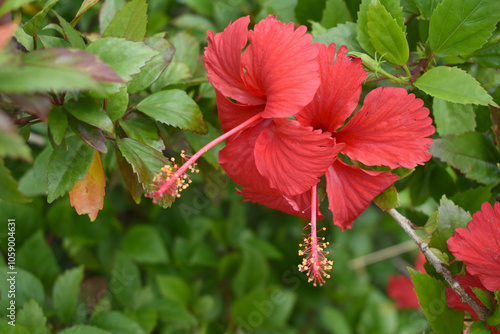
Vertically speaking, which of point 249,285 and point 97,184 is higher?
point 97,184

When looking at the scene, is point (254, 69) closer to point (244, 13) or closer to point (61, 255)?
point (244, 13)

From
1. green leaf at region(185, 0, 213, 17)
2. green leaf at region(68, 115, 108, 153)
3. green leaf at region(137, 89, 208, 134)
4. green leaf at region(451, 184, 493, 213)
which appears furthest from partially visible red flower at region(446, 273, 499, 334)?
green leaf at region(185, 0, 213, 17)

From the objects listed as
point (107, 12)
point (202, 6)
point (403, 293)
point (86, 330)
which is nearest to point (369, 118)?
point (107, 12)

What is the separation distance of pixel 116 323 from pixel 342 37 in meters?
0.76

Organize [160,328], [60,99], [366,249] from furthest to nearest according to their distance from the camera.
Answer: [366,249]
[160,328]
[60,99]

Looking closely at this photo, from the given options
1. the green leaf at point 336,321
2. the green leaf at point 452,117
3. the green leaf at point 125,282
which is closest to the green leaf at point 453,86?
the green leaf at point 452,117

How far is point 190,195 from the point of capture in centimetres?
135

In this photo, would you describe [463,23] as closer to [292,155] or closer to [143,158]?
[292,155]

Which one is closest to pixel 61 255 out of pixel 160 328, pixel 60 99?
pixel 160 328

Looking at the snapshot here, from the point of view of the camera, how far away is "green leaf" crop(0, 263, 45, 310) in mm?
952

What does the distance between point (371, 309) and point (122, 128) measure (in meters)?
1.14

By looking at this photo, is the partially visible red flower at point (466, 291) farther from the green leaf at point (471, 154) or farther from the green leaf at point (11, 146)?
the green leaf at point (11, 146)

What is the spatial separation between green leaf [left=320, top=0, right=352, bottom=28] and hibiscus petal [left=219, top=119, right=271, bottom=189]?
0.34 meters

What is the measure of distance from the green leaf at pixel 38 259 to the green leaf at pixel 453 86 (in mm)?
969
